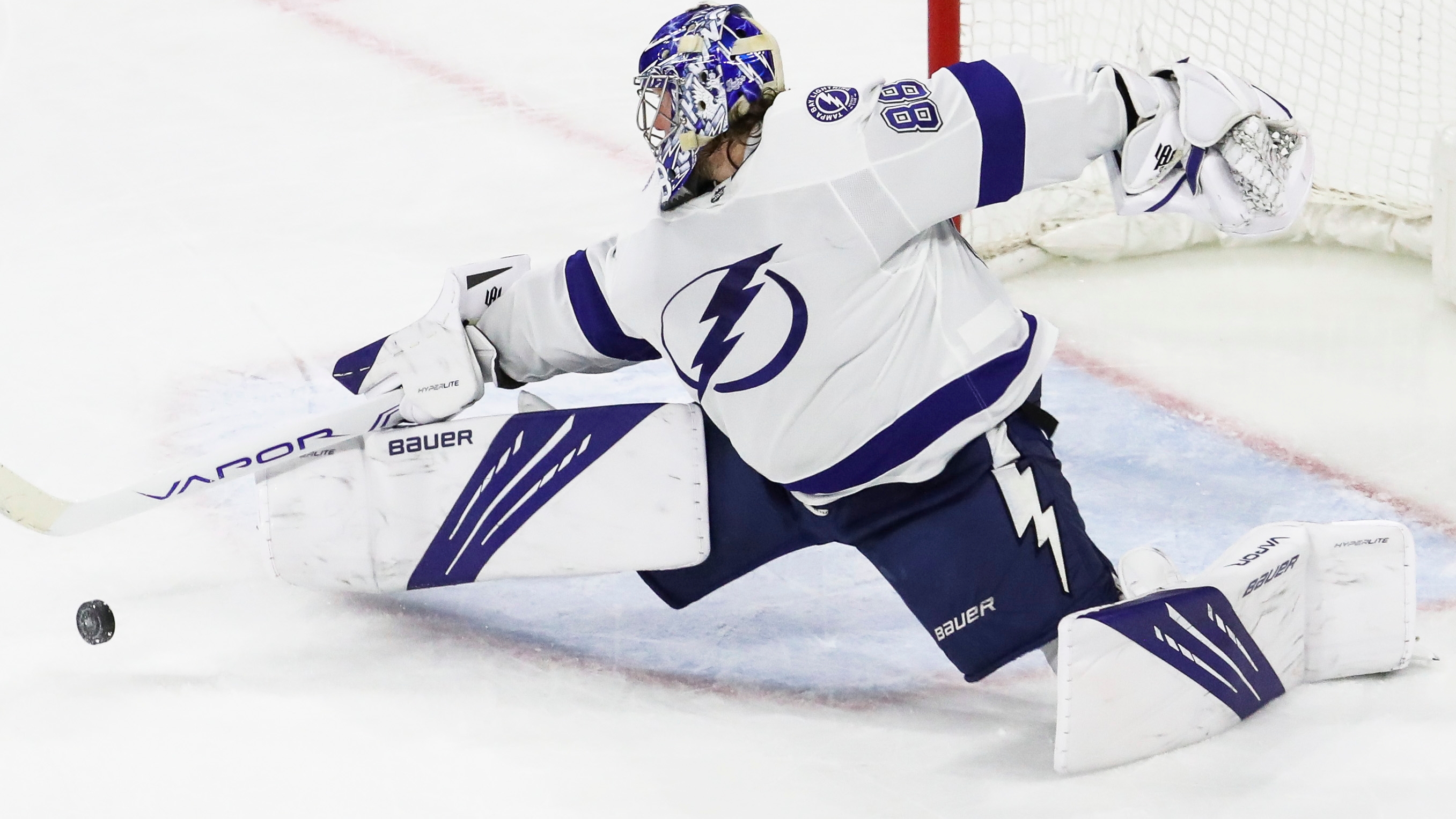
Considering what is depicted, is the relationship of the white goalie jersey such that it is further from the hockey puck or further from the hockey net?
the hockey net

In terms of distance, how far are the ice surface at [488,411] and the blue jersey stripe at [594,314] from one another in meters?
0.42

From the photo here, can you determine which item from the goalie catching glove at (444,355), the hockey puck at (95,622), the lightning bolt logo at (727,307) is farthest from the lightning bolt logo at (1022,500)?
the hockey puck at (95,622)

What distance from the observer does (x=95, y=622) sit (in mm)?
2357

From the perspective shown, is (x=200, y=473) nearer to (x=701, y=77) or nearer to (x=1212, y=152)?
(x=701, y=77)

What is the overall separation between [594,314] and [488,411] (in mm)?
857

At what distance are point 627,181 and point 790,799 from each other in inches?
89.8

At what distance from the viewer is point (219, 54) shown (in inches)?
187

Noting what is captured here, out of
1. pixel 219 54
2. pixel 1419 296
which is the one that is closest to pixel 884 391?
pixel 1419 296

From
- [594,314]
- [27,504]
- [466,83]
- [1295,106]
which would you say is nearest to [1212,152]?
[594,314]

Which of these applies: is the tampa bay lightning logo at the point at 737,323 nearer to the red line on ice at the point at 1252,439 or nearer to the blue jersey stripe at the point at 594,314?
the blue jersey stripe at the point at 594,314

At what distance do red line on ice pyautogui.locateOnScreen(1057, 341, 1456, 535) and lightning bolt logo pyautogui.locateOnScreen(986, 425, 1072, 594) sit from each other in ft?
2.73

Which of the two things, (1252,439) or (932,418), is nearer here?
(932,418)

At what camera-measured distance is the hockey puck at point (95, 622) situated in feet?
7.73

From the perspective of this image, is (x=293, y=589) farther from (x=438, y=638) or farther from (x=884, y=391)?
(x=884, y=391)
